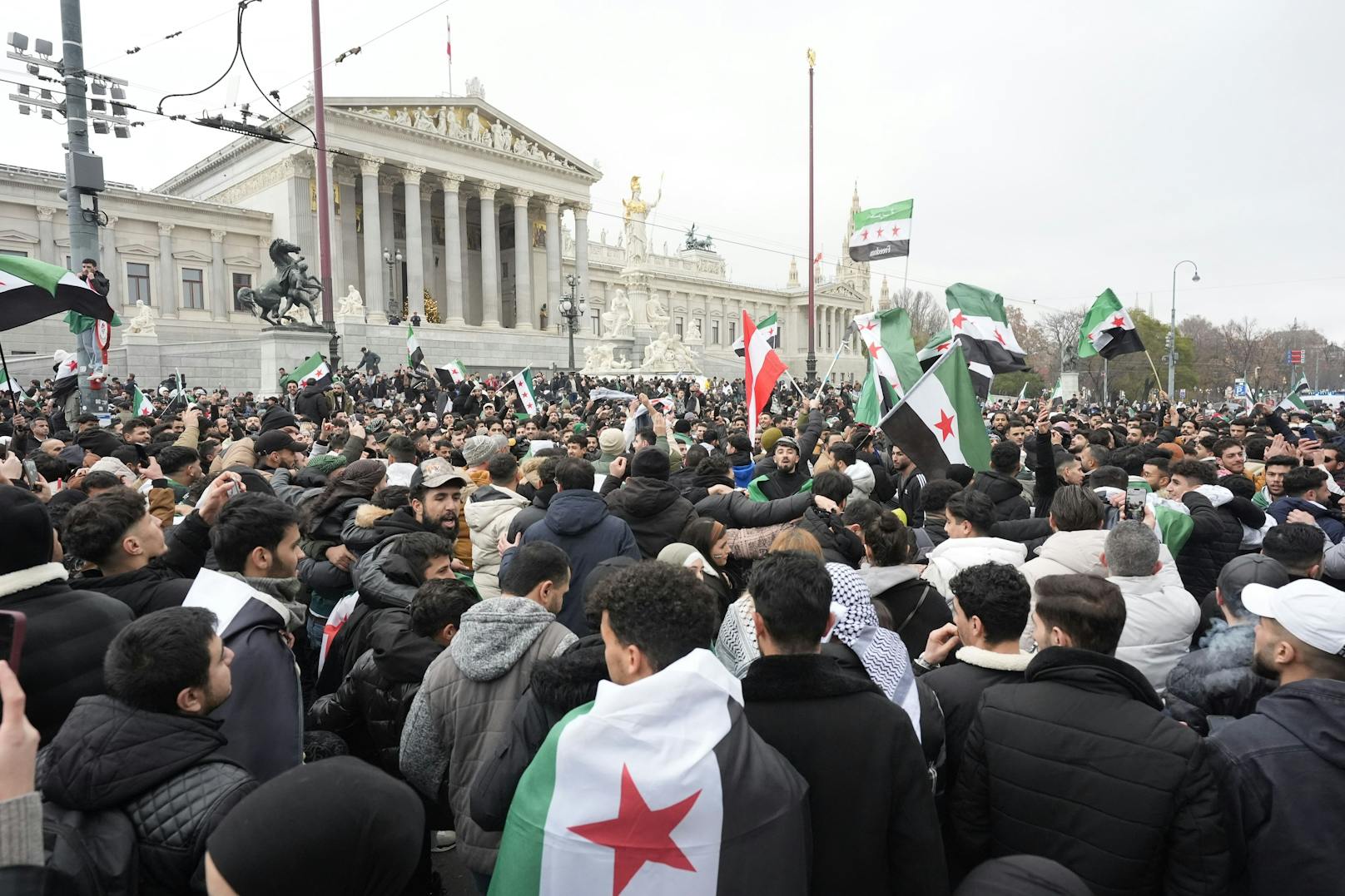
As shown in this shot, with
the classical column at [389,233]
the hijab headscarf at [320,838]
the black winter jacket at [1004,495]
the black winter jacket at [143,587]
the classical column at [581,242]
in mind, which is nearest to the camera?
the hijab headscarf at [320,838]

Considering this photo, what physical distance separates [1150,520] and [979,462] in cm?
183

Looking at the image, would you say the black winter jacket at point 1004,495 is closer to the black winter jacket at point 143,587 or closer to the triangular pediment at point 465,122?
the black winter jacket at point 143,587

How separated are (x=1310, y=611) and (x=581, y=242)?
2115 inches

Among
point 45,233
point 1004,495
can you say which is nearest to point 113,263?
point 45,233

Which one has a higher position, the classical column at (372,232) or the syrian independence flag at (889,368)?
the classical column at (372,232)

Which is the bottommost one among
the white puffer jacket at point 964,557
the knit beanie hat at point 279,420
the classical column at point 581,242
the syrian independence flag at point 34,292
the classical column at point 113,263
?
the white puffer jacket at point 964,557

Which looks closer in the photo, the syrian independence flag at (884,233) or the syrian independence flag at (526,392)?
the syrian independence flag at (526,392)

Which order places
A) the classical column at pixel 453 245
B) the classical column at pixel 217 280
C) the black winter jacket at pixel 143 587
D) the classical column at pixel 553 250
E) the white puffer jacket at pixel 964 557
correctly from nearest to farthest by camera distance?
the black winter jacket at pixel 143 587, the white puffer jacket at pixel 964 557, the classical column at pixel 217 280, the classical column at pixel 453 245, the classical column at pixel 553 250

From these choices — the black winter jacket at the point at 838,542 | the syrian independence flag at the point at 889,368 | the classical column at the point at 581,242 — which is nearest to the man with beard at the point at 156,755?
the black winter jacket at the point at 838,542

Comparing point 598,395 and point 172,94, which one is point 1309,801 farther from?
point 172,94

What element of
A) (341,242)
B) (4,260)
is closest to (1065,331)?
(341,242)

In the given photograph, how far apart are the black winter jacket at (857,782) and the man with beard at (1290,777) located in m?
0.82

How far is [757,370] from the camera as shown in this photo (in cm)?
Answer: 946

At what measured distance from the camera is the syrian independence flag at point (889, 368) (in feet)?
28.8
